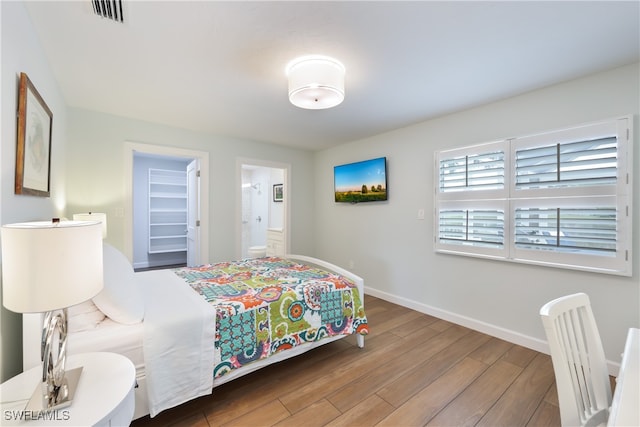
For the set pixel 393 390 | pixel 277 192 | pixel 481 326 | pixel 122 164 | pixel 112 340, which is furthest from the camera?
pixel 277 192

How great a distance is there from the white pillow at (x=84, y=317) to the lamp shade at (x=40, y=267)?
75 cm

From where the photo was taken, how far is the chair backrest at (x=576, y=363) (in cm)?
96

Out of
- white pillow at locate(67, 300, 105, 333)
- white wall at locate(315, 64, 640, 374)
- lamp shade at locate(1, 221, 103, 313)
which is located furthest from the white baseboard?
lamp shade at locate(1, 221, 103, 313)

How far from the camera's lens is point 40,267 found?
0.82 metres

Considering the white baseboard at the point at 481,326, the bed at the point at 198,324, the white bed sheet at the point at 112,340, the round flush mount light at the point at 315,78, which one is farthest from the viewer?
the white baseboard at the point at 481,326

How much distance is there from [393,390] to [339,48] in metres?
2.40

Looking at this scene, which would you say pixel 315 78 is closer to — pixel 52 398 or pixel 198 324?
pixel 198 324

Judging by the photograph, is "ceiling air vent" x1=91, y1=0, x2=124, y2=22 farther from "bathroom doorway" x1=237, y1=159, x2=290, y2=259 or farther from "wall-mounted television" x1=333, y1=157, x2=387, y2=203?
"bathroom doorway" x1=237, y1=159, x2=290, y2=259

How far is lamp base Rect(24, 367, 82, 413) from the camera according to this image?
90cm

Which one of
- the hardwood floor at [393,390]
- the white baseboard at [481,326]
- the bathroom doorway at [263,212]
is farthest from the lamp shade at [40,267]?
the bathroom doorway at [263,212]

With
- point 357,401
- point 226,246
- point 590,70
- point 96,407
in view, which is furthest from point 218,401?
point 590,70

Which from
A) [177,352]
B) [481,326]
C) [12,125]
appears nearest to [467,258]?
[481,326]

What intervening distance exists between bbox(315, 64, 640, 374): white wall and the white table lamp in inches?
124

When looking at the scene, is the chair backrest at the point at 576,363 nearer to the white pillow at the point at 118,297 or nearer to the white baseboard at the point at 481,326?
the white baseboard at the point at 481,326
